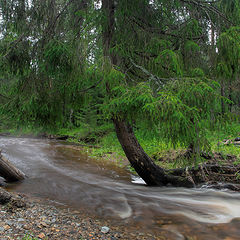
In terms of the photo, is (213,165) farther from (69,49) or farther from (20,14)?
(20,14)

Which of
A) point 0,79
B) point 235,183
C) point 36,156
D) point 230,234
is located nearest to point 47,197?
point 0,79

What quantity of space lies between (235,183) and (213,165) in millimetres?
692

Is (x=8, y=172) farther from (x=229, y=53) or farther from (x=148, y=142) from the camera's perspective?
(x=148, y=142)

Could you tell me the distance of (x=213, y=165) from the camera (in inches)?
251

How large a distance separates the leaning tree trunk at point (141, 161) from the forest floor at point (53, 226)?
1.94 metres

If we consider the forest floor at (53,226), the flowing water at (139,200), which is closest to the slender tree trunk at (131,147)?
the flowing water at (139,200)

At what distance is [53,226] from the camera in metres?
3.58

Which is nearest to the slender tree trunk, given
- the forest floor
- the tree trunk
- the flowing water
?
the flowing water

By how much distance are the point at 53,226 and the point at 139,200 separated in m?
2.38

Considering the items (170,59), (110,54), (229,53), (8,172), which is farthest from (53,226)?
(229,53)

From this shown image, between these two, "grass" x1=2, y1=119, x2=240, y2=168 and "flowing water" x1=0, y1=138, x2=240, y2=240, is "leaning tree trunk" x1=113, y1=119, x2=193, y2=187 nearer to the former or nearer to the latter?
"flowing water" x1=0, y1=138, x2=240, y2=240

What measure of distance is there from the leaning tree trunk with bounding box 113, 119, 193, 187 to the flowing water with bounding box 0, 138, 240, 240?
0.71ft

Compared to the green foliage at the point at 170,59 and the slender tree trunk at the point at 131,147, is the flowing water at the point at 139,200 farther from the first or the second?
the green foliage at the point at 170,59

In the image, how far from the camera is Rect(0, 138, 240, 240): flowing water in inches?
161
